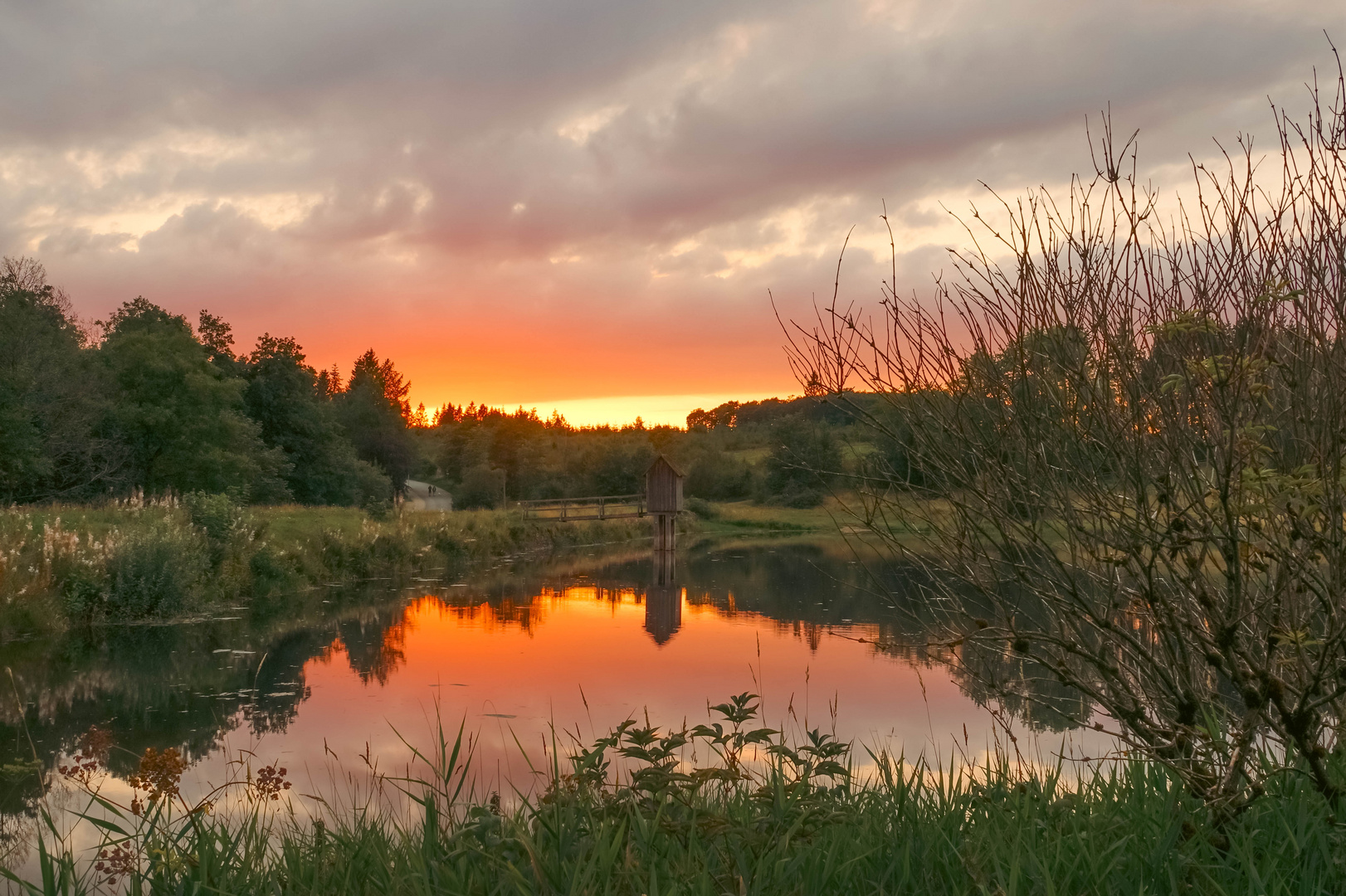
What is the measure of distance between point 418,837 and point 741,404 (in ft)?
346

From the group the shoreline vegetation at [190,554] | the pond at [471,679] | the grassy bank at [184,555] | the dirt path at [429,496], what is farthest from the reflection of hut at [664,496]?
the dirt path at [429,496]

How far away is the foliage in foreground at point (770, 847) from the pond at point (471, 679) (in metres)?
0.84

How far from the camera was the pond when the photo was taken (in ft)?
29.2

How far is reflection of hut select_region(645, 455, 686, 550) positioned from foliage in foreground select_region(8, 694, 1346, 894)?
3383cm

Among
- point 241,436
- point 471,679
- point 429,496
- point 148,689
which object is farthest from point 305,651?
point 429,496

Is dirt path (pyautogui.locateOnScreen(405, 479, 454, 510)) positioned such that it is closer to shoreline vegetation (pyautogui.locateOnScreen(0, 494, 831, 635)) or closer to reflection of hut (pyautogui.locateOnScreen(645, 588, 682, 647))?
shoreline vegetation (pyautogui.locateOnScreen(0, 494, 831, 635))

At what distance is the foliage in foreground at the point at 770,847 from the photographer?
135 inches

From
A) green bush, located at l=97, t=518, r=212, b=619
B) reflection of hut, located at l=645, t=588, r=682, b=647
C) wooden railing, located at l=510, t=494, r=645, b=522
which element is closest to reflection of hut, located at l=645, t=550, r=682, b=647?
reflection of hut, located at l=645, t=588, r=682, b=647

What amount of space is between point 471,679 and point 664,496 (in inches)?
992

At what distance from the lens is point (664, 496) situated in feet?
126

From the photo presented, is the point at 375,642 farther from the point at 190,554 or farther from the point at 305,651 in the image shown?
the point at 190,554

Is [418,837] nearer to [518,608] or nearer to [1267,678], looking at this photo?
[1267,678]

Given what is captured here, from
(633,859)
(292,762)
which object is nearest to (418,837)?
(633,859)

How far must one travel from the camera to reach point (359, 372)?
253ft
